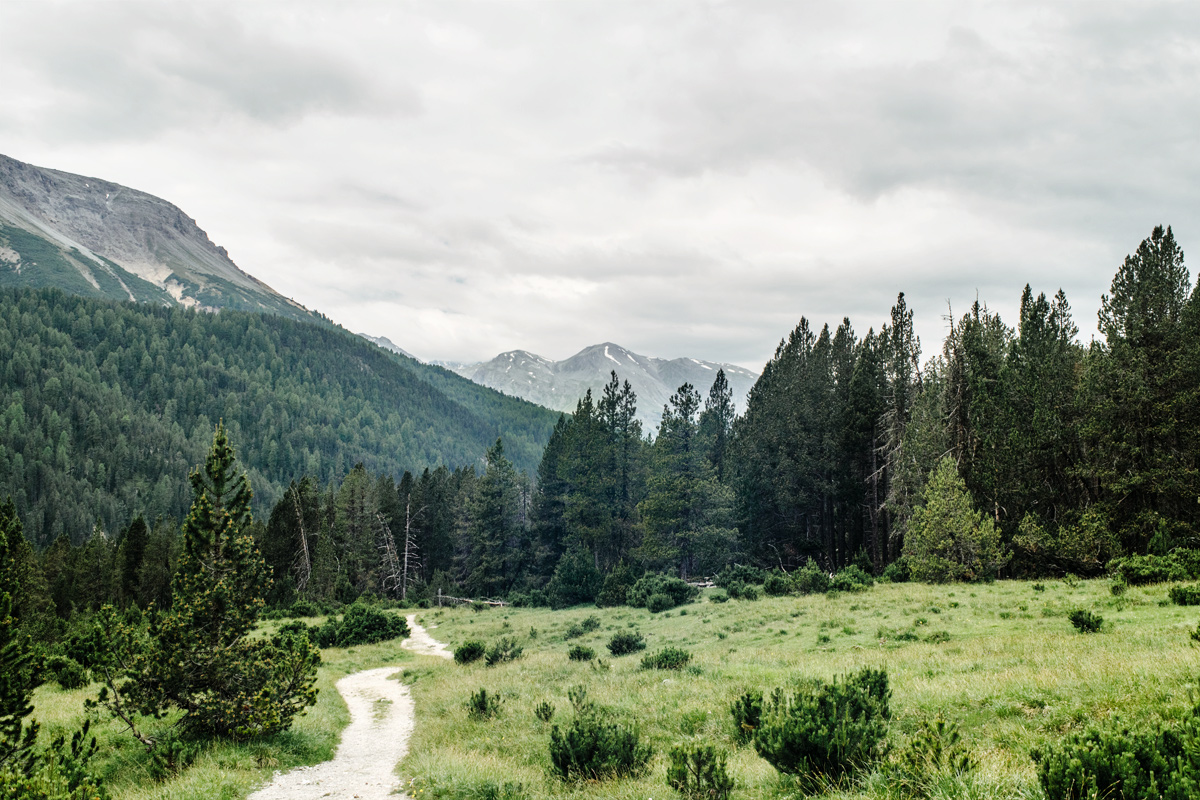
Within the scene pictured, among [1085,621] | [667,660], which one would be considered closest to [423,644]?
[667,660]

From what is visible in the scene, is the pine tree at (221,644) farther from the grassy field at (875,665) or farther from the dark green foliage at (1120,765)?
the dark green foliage at (1120,765)

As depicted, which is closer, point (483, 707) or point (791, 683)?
point (791, 683)

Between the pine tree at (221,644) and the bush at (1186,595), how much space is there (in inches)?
928

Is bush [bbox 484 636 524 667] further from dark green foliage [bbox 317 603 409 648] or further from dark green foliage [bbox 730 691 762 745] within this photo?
dark green foliage [bbox 730 691 762 745]

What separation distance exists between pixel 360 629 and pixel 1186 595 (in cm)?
3811

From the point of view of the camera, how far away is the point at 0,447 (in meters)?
132

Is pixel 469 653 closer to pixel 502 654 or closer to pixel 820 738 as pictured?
pixel 502 654

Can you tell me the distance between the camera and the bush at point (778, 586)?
36.1 metres

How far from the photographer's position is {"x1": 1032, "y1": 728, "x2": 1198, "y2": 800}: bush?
15.2 feet

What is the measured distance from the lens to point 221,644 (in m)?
14.3

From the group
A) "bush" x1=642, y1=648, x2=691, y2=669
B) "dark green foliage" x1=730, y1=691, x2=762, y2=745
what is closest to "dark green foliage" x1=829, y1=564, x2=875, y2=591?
"bush" x1=642, y1=648, x2=691, y2=669

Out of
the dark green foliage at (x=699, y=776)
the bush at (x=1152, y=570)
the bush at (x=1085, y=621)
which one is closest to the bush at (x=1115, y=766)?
the dark green foliage at (x=699, y=776)

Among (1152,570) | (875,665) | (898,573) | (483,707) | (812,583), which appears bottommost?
(812,583)

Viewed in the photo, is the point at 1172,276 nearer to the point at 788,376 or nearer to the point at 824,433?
the point at 824,433
